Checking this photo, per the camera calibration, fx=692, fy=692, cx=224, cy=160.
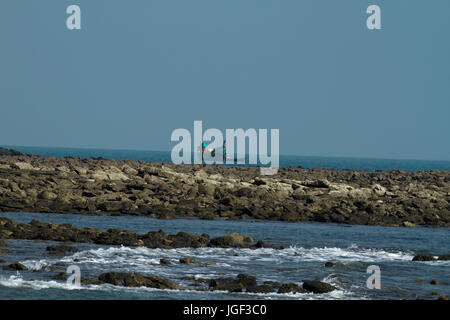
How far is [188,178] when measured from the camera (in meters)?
55.7

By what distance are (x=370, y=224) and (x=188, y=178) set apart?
1699cm

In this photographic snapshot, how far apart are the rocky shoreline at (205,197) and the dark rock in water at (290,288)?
823 inches

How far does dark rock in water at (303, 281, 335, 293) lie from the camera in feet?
73.5

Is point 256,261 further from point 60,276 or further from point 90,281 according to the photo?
point 60,276

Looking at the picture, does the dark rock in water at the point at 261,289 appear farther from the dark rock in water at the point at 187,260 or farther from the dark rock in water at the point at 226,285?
the dark rock in water at the point at 187,260

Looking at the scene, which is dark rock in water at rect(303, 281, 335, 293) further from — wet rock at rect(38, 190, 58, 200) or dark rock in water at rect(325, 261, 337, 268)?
wet rock at rect(38, 190, 58, 200)

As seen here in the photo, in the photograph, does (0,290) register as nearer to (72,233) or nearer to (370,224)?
(72,233)

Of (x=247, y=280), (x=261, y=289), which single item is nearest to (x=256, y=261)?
(x=247, y=280)

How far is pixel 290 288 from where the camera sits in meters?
22.2

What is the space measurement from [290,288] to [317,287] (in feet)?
3.08

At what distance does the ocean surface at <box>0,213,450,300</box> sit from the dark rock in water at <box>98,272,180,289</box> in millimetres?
438

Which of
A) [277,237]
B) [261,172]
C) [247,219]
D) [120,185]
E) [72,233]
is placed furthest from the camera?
[261,172]

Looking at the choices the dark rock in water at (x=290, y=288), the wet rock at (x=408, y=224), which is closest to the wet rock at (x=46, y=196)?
the wet rock at (x=408, y=224)

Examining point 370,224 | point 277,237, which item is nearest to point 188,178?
point 370,224
